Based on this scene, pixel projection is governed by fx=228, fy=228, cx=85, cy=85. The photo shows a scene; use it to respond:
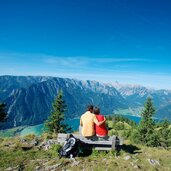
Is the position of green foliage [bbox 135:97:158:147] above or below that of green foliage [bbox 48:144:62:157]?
below

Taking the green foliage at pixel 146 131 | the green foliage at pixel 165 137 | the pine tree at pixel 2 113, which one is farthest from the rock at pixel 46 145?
the green foliage at pixel 165 137

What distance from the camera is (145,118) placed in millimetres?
57375

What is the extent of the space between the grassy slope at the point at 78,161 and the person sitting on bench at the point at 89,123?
1221mm

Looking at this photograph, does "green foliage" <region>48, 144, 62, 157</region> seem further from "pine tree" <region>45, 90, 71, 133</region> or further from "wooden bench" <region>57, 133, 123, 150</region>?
"pine tree" <region>45, 90, 71, 133</region>

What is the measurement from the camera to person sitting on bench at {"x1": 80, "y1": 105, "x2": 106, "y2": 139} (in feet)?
48.6

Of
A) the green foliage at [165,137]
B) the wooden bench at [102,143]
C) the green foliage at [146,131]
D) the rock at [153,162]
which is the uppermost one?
the wooden bench at [102,143]

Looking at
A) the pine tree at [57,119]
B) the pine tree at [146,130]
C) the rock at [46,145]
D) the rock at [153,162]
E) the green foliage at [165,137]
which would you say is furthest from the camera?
the green foliage at [165,137]

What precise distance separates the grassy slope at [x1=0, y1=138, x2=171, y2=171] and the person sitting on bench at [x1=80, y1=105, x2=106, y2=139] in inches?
48.1

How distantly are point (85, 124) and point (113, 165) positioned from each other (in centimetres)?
319

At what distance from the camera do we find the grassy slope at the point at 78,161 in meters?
12.9

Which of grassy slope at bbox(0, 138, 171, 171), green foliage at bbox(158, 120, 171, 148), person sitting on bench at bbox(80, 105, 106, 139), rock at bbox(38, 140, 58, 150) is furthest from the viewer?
green foliage at bbox(158, 120, 171, 148)

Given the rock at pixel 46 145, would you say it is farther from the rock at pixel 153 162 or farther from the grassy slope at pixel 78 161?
the rock at pixel 153 162

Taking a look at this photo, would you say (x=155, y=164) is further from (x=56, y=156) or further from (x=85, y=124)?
(x=56, y=156)

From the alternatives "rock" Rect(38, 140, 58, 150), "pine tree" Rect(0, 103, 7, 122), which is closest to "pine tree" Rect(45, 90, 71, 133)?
"pine tree" Rect(0, 103, 7, 122)
